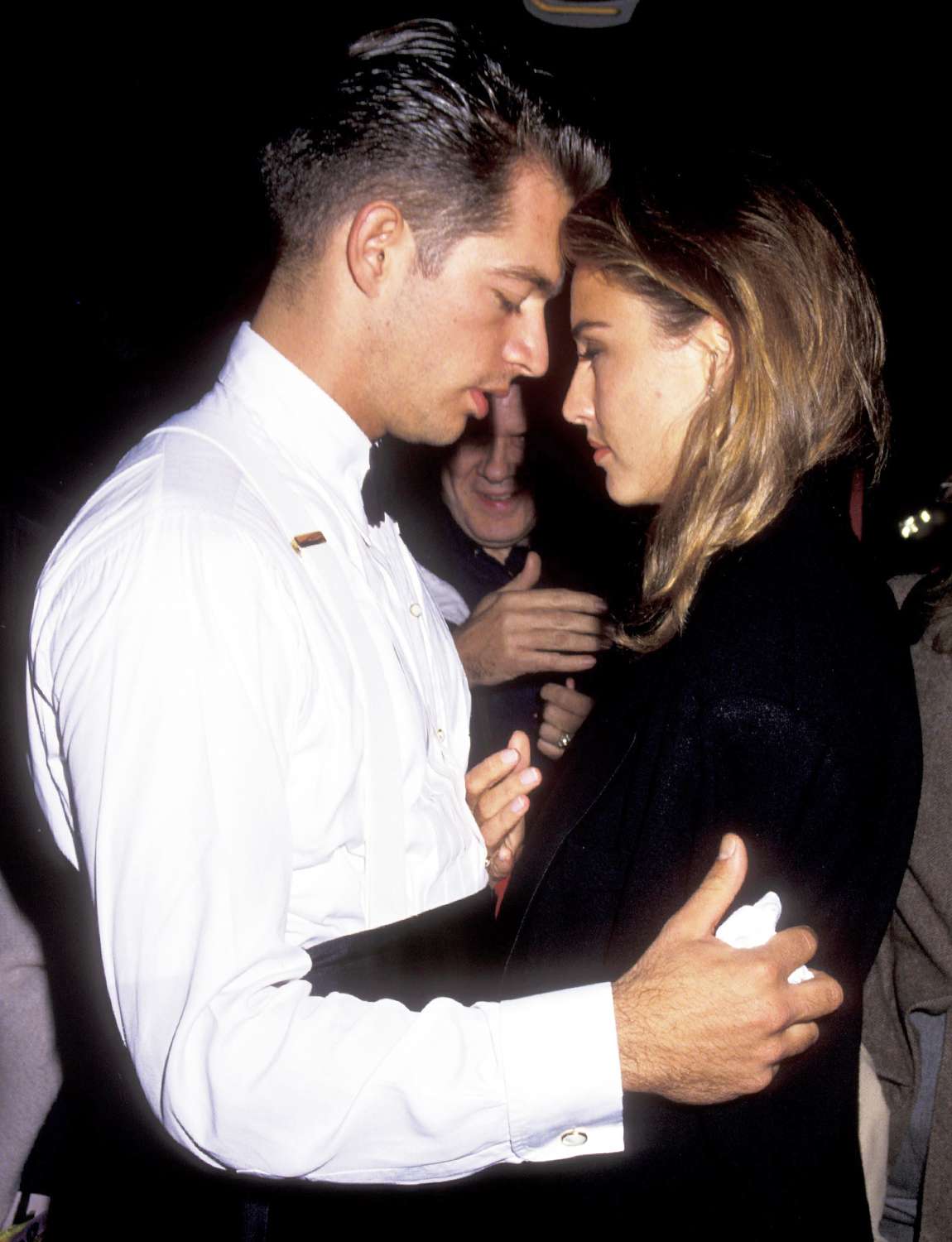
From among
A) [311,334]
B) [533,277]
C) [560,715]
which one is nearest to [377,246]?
[311,334]

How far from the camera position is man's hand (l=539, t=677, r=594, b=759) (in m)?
2.51

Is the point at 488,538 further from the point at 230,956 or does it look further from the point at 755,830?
the point at 230,956

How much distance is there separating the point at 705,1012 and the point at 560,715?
1515 millimetres

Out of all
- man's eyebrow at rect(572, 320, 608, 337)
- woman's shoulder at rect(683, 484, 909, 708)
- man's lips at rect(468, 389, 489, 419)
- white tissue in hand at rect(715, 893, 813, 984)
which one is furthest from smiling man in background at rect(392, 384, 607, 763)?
white tissue in hand at rect(715, 893, 813, 984)

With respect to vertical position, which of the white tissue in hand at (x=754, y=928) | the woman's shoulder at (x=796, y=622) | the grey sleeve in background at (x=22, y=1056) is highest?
the woman's shoulder at (x=796, y=622)

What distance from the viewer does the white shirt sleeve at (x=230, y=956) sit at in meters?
0.92

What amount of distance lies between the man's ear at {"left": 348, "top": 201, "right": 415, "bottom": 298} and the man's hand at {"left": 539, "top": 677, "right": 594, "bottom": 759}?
1406 mm

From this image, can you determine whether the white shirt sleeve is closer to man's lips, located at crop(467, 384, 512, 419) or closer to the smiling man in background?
man's lips, located at crop(467, 384, 512, 419)

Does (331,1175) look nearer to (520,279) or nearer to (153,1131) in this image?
(153,1131)

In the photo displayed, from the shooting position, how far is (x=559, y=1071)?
1.00 meters

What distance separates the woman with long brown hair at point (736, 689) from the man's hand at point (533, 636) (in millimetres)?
775

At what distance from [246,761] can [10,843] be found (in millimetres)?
1101

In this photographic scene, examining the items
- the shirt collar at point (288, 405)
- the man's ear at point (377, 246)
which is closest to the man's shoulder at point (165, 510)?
the shirt collar at point (288, 405)

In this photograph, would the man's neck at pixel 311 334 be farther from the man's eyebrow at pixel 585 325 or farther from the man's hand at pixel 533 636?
the man's hand at pixel 533 636
